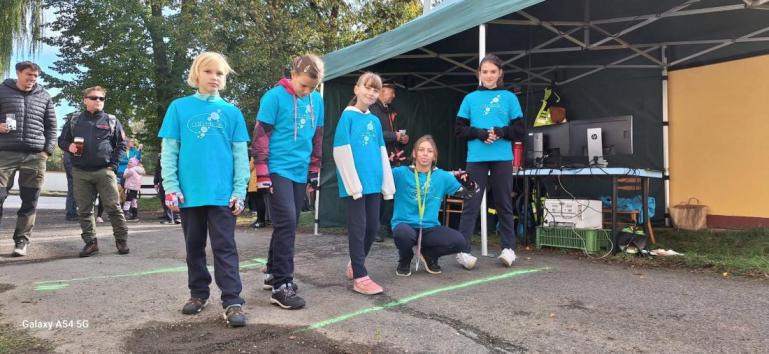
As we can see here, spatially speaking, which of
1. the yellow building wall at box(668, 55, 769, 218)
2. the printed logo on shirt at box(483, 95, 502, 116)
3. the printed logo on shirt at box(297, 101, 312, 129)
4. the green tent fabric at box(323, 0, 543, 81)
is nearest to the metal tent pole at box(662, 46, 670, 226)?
the yellow building wall at box(668, 55, 769, 218)

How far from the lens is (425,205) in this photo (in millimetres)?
4566

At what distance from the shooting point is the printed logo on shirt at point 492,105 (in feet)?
16.3

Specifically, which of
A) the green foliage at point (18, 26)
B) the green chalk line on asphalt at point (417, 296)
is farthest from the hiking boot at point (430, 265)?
the green foliage at point (18, 26)

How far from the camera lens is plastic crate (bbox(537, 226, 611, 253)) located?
5762 mm

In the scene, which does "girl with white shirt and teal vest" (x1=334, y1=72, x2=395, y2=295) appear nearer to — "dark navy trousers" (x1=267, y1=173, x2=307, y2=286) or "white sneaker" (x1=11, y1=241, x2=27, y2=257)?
"dark navy trousers" (x1=267, y1=173, x2=307, y2=286)

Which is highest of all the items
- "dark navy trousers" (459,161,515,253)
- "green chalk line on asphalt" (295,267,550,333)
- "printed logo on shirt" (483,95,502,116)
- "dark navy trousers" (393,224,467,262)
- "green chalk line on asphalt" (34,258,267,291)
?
"printed logo on shirt" (483,95,502,116)

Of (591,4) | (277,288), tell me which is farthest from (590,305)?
(591,4)

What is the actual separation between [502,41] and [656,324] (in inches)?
226

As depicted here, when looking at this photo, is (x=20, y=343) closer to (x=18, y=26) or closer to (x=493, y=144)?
(x=493, y=144)

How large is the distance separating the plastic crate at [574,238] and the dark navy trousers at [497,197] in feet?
4.06

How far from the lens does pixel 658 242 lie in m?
6.87

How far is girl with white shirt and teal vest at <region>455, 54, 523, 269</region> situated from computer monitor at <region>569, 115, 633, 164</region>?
5.99ft

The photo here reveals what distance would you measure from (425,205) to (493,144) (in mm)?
920

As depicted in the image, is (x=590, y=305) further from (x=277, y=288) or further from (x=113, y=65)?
(x=113, y=65)
